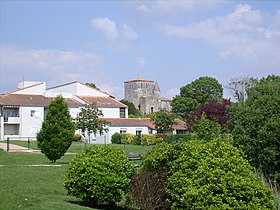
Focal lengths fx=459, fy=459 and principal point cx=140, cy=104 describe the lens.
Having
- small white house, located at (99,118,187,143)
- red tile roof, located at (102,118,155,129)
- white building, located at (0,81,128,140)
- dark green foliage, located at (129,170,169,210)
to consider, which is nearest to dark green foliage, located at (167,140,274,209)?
dark green foliage, located at (129,170,169,210)

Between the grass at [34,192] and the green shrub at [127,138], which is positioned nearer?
the grass at [34,192]

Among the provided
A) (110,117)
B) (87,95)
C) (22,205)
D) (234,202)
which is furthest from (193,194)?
(87,95)

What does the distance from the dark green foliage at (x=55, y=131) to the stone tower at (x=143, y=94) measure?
80.8 metres

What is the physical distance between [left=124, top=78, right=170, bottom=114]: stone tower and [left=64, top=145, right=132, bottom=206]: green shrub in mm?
95668

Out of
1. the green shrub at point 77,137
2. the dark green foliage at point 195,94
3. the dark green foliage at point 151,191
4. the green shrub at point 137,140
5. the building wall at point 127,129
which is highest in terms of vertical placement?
the dark green foliage at point 195,94

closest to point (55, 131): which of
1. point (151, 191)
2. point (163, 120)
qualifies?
point (151, 191)

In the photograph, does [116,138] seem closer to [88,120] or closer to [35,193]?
[88,120]

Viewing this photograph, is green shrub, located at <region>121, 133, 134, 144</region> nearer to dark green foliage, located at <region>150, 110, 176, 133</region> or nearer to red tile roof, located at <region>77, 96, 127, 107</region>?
dark green foliage, located at <region>150, 110, 176, 133</region>

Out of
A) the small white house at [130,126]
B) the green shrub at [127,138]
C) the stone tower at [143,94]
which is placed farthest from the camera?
the stone tower at [143,94]

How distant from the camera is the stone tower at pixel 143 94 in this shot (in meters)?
109

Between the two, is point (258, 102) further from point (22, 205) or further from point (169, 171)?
point (22, 205)

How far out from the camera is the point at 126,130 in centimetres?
6456

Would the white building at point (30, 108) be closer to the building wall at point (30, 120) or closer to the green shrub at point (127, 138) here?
the building wall at point (30, 120)

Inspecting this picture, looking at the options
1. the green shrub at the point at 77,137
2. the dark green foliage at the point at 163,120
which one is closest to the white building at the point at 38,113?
the green shrub at the point at 77,137
